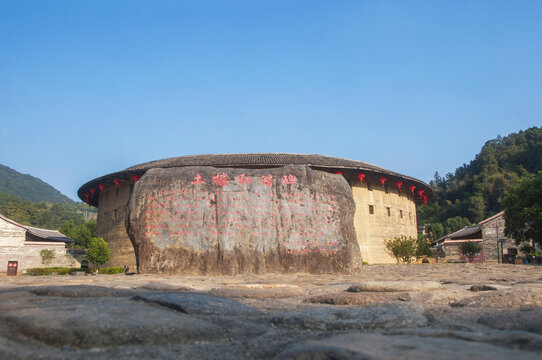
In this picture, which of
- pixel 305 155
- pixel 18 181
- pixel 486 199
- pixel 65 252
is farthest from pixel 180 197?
pixel 18 181

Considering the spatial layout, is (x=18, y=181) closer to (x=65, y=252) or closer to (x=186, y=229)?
(x=65, y=252)

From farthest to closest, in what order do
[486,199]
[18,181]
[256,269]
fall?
[18,181] < [486,199] < [256,269]

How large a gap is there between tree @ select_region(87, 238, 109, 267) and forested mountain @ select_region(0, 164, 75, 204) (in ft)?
432

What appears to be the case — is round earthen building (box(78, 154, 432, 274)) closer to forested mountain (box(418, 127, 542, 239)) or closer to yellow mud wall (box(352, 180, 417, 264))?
yellow mud wall (box(352, 180, 417, 264))

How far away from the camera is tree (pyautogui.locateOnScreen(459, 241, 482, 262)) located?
2494 cm

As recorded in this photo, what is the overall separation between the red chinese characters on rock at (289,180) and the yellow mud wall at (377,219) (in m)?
12.2

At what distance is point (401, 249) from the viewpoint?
65.5 feet

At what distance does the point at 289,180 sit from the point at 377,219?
44.6ft

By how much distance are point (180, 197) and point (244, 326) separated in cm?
646

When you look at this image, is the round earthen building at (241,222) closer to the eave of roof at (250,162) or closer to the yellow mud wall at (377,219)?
the eave of roof at (250,162)

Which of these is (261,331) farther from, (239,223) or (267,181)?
(267,181)

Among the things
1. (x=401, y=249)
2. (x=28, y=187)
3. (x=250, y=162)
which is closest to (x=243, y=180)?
(x=250, y=162)

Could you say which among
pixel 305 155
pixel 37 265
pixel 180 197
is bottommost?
pixel 37 265

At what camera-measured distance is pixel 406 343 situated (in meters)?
1.34
